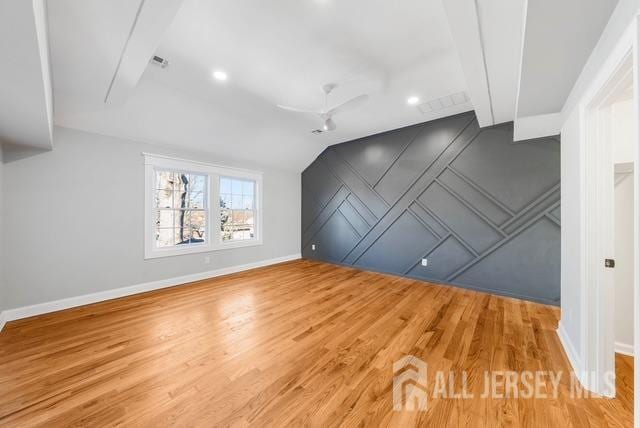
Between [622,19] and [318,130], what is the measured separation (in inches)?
146

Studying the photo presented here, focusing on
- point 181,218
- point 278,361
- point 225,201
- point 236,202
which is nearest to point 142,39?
point 278,361

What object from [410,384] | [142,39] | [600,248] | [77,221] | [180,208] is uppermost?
[142,39]

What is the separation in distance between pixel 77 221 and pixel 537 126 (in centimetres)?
599

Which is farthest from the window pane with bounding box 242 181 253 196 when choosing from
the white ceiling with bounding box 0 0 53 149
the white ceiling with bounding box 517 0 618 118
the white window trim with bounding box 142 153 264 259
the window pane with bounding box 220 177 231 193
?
the white ceiling with bounding box 517 0 618 118

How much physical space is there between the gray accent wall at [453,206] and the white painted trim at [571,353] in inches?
42.2

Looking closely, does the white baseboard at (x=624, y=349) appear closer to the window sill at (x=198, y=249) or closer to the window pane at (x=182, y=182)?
the window sill at (x=198, y=249)

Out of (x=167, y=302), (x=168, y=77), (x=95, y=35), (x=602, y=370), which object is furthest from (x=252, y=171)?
(x=602, y=370)

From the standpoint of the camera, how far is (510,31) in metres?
1.62

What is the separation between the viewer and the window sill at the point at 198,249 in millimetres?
3595

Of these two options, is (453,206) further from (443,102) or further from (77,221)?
(77,221)

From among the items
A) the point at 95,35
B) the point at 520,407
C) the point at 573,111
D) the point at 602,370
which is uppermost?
the point at 95,35

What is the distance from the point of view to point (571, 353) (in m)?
1.83

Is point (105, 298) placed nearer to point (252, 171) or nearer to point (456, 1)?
point (252, 171)

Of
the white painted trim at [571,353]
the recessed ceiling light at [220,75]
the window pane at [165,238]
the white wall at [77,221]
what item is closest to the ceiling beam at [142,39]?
the recessed ceiling light at [220,75]
